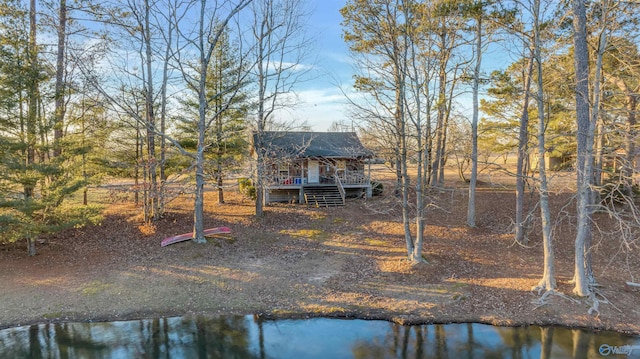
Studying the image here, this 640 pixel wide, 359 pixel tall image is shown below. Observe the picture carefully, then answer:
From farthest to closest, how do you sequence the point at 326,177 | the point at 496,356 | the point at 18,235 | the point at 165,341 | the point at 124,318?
the point at 326,177, the point at 18,235, the point at 124,318, the point at 165,341, the point at 496,356

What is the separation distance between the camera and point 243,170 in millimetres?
14836

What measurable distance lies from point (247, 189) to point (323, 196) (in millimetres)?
4939

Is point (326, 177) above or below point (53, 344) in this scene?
above

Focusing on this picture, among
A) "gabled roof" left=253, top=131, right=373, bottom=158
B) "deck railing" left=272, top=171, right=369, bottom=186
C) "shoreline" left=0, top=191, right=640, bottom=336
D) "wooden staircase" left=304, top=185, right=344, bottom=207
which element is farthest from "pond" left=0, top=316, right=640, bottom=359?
"gabled roof" left=253, top=131, right=373, bottom=158

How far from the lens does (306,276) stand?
36.3 ft

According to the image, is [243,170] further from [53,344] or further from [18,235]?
[53,344]

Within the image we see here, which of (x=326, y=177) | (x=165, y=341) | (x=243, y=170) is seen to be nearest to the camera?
(x=165, y=341)

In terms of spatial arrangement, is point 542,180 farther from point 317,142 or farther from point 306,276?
point 317,142

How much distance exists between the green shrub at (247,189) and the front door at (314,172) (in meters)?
4.10

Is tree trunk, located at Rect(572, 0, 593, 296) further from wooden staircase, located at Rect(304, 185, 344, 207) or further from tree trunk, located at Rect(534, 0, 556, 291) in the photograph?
wooden staircase, located at Rect(304, 185, 344, 207)

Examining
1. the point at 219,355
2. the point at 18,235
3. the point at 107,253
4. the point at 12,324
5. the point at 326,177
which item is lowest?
the point at 219,355

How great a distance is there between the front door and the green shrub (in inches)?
161

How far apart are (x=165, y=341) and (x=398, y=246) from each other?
9.12 metres

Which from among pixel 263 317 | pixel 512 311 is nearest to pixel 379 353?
pixel 263 317
